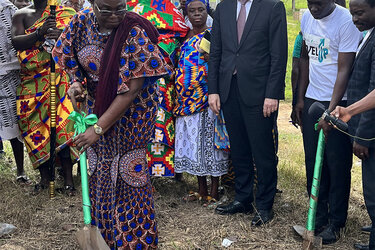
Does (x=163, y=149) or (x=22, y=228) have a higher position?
(x=163, y=149)

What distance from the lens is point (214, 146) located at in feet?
15.3

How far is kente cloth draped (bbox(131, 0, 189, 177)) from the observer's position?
4.70 meters

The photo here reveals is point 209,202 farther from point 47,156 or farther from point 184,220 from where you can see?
point 47,156

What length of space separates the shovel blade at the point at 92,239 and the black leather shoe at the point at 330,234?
172 cm

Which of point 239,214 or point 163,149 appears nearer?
point 239,214

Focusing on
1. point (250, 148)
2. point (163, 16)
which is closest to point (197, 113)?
point (250, 148)

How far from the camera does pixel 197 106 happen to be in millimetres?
4629

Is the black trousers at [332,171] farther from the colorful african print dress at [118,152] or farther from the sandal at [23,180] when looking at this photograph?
the sandal at [23,180]

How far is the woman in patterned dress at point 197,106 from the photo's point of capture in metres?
4.62

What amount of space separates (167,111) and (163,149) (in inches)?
15.1

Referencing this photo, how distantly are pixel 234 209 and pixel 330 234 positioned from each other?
0.94 m

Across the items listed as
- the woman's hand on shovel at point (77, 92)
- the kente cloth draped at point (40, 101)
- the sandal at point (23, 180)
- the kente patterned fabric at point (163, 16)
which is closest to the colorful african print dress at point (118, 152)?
the woman's hand on shovel at point (77, 92)

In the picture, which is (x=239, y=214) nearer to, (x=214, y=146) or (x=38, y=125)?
(x=214, y=146)

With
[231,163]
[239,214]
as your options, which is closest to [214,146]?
[231,163]
